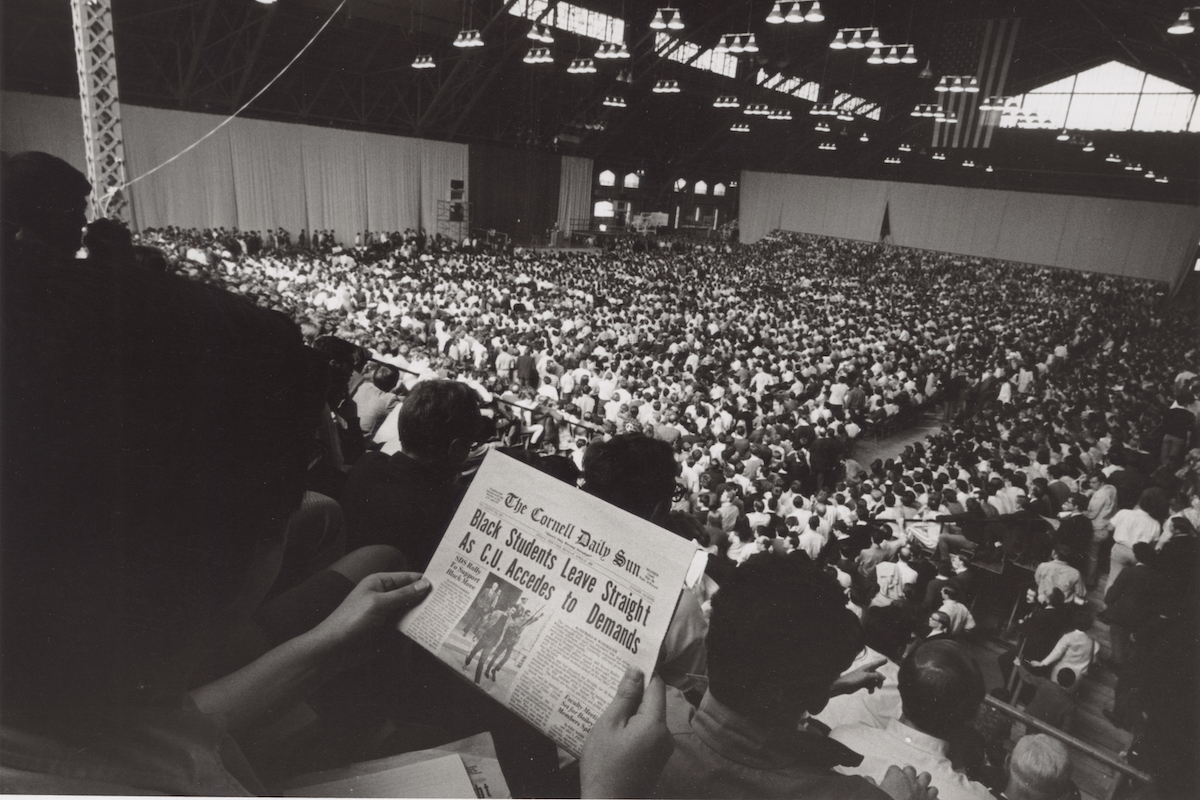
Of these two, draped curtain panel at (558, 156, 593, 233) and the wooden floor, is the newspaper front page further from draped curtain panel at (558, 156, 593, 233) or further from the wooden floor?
draped curtain panel at (558, 156, 593, 233)

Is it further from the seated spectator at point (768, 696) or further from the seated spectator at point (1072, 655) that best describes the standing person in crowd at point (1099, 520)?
A: the seated spectator at point (768, 696)

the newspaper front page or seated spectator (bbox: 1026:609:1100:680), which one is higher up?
the newspaper front page

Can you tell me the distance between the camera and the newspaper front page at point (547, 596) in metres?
1.09

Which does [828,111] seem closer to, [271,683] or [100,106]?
[100,106]

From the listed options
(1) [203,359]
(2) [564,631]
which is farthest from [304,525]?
(1) [203,359]

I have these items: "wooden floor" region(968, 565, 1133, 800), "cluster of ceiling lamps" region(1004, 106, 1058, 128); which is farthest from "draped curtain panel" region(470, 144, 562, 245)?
"wooden floor" region(968, 565, 1133, 800)

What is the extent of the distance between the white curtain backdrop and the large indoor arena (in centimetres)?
14

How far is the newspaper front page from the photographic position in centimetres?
109

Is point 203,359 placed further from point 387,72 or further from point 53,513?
point 387,72

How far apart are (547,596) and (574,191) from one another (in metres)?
33.3

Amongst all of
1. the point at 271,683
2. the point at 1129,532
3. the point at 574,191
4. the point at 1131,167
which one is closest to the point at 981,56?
the point at 1131,167

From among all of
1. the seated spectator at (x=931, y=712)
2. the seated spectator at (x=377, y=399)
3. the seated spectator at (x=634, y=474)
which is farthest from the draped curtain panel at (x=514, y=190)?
the seated spectator at (x=931, y=712)

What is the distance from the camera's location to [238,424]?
0.79 m

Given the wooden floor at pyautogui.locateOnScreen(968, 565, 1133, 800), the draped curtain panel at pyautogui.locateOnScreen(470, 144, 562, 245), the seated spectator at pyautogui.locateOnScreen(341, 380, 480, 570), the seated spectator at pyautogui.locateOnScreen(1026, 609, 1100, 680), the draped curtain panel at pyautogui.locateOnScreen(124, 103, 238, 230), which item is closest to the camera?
the seated spectator at pyautogui.locateOnScreen(341, 380, 480, 570)
